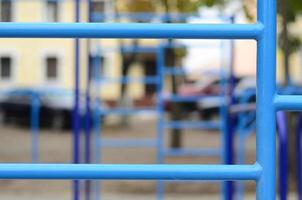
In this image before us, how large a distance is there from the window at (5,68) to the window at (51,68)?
1.38 metres

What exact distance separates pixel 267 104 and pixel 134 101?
58.6 ft

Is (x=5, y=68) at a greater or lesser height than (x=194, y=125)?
greater

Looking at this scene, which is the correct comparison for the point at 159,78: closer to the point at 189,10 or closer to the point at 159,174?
the point at 189,10

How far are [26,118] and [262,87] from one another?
50.3 feet

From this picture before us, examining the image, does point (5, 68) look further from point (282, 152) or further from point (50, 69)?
point (282, 152)

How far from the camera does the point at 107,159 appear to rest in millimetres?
9922

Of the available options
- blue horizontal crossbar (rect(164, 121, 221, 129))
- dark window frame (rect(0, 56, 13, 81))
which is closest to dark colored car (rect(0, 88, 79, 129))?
blue horizontal crossbar (rect(164, 121, 221, 129))

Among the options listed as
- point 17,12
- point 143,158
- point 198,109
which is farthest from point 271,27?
point 17,12

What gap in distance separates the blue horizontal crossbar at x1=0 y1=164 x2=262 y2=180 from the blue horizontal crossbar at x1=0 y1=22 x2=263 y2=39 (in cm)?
34

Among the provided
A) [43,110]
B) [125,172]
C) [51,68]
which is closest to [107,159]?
[43,110]

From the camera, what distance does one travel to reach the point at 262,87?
175cm

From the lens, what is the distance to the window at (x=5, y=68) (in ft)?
80.6

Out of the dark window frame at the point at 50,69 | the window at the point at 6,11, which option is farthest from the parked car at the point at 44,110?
the dark window frame at the point at 50,69

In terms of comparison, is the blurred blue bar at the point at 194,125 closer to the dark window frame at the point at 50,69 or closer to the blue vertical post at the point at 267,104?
the blue vertical post at the point at 267,104
